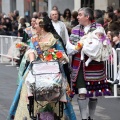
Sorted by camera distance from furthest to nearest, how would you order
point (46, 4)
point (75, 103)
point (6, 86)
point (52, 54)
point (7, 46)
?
point (46, 4) < point (7, 46) < point (6, 86) < point (75, 103) < point (52, 54)

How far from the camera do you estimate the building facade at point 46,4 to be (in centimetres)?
2558

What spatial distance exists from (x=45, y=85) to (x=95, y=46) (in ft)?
5.39

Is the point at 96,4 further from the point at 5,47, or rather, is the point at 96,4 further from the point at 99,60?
the point at 99,60

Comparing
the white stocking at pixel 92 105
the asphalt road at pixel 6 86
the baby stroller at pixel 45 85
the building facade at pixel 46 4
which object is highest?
the building facade at pixel 46 4

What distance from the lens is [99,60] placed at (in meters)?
9.20

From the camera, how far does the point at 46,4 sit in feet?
113

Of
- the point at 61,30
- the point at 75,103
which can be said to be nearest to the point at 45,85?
the point at 75,103

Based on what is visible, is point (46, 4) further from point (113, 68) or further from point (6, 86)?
point (113, 68)

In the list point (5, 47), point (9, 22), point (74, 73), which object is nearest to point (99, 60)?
point (74, 73)

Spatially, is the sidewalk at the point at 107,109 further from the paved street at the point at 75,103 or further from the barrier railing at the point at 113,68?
the barrier railing at the point at 113,68

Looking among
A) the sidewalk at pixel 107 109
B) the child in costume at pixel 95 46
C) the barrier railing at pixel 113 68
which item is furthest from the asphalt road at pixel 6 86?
the barrier railing at pixel 113 68

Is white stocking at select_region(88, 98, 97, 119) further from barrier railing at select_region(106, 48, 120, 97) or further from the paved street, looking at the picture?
barrier railing at select_region(106, 48, 120, 97)

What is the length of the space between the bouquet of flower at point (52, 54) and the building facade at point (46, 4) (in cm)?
1691

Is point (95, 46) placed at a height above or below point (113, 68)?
above
